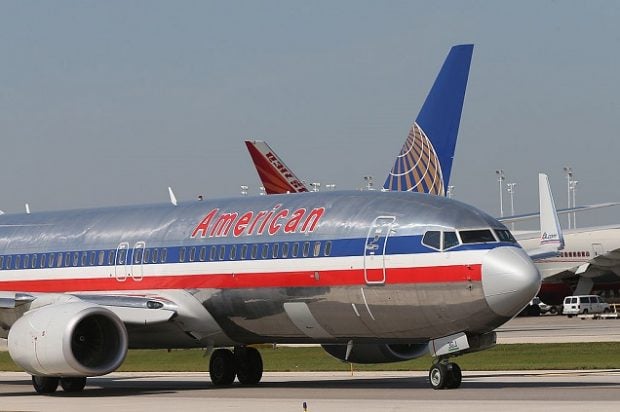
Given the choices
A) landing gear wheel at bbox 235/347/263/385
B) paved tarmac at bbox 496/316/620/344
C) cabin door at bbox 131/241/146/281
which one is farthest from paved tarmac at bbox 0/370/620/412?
paved tarmac at bbox 496/316/620/344

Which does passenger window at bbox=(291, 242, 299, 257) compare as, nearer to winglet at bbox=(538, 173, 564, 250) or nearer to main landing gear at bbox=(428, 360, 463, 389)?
main landing gear at bbox=(428, 360, 463, 389)

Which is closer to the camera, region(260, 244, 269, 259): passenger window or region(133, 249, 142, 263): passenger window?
region(260, 244, 269, 259): passenger window

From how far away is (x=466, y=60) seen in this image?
180ft

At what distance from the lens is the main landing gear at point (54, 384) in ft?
112

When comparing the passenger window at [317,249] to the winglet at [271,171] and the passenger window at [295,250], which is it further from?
the winglet at [271,171]

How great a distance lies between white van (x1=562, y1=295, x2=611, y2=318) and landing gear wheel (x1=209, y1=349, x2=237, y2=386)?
6580 cm

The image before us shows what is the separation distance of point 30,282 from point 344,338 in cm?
1095

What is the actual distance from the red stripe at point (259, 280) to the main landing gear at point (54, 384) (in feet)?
8.71

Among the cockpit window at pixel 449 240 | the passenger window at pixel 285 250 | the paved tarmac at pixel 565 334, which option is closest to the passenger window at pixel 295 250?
the passenger window at pixel 285 250

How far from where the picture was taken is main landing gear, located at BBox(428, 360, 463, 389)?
2948 centimetres

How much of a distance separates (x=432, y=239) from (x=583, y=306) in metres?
72.7

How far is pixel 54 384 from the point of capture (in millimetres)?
34094

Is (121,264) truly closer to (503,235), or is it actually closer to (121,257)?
(121,257)

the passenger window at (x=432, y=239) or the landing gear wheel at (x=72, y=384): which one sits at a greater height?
the passenger window at (x=432, y=239)
